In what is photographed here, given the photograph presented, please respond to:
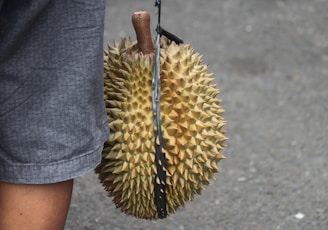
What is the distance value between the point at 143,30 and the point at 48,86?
0.38m

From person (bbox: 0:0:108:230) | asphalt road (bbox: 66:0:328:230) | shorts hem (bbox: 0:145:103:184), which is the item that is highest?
person (bbox: 0:0:108:230)

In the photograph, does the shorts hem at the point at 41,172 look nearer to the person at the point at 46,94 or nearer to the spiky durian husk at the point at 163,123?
the person at the point at 46,94

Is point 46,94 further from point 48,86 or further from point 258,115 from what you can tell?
point 258,115

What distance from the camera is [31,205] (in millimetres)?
1628

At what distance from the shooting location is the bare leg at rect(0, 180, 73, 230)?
5.32 feet

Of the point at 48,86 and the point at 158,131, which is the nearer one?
the point at 48,86

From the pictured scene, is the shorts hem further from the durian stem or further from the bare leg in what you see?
the durian stem

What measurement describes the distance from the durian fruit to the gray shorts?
0.21 metres

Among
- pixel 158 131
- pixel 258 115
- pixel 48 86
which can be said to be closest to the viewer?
pixel 48 86

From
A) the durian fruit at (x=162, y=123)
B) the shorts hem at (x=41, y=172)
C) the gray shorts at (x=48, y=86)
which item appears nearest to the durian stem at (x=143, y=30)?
the durian fruit at (x=162, y=123)

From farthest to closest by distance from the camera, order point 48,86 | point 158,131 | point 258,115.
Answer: point 258,115 → point 158,131 → point 48,86

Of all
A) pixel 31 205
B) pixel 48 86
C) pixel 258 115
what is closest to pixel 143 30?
pixel 48 86

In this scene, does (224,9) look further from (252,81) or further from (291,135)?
(291,135)

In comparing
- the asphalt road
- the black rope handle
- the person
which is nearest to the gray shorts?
the person
